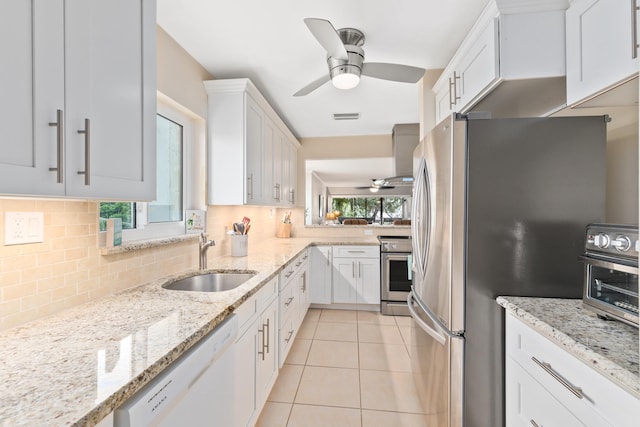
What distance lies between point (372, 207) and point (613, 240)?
23.5 feet

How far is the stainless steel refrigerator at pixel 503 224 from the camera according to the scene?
1.33m

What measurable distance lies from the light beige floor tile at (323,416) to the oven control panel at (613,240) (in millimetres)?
1547

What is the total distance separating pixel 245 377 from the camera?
148 cm

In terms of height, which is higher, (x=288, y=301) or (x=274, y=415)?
(x=288, y=301)

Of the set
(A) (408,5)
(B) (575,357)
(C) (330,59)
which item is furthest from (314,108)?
(B) (575,357)

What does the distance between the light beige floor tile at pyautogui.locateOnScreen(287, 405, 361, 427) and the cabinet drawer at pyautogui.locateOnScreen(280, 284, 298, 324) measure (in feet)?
1.91

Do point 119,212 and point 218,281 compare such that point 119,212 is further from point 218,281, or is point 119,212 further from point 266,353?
point 266,353

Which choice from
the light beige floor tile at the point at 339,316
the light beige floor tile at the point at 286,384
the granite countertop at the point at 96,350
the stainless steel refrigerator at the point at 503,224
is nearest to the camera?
the granite countertop at the point at 96,350

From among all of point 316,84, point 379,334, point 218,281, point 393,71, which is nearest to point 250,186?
point 218,281

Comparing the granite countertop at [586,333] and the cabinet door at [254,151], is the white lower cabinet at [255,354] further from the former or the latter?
the granite countertop at [586,333]

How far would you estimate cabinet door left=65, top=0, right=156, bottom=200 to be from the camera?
33.7 inches

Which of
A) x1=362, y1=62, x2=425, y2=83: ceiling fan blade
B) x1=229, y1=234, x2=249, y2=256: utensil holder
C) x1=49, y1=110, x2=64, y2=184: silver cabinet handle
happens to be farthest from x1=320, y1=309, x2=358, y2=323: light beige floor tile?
x1=49, y1=110, x2=64, y2=184: silver cabinet handle

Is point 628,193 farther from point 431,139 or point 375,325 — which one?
point 375,325

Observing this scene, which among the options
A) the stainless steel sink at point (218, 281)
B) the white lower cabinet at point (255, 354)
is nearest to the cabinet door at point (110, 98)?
the white lower cabinet at point (255, 354)
